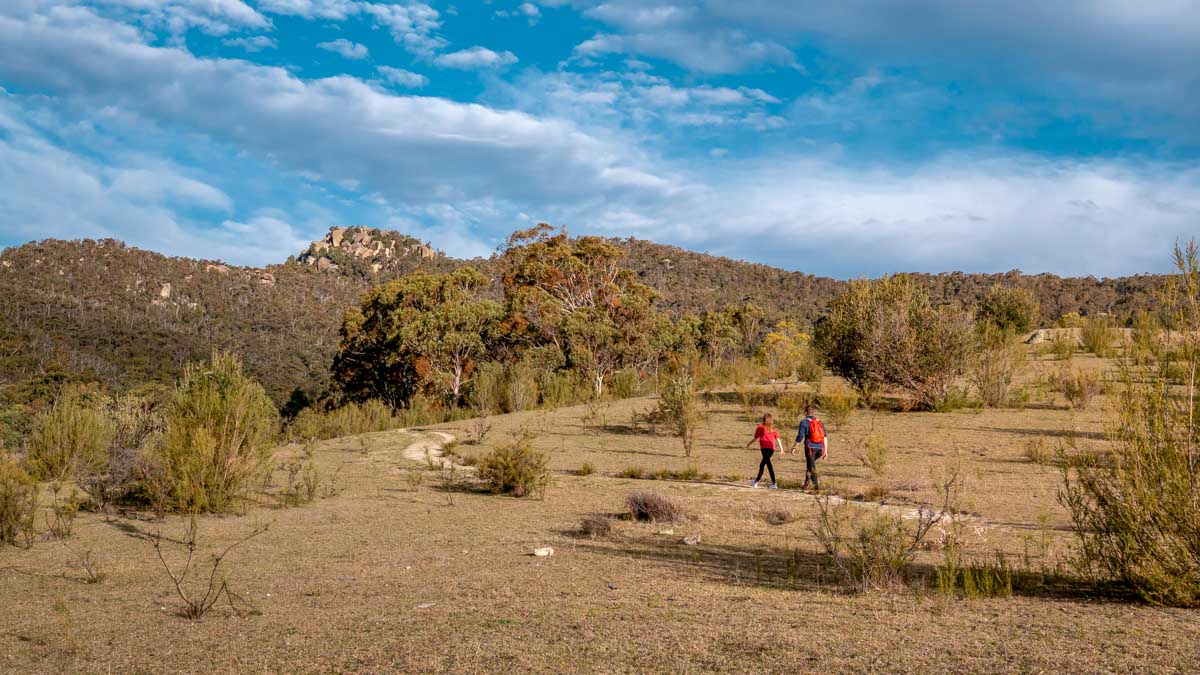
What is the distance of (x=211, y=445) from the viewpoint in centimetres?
1320

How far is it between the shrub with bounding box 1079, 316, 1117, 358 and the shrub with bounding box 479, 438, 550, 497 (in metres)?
32.4

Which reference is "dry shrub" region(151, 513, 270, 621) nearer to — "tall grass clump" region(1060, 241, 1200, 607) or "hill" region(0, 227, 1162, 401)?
"tall grass clump" region(1060, 241, 1200, 607)

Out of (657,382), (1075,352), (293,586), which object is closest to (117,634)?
(293,586)

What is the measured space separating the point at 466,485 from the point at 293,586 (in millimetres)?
8539

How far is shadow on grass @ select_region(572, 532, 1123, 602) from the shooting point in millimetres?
7297

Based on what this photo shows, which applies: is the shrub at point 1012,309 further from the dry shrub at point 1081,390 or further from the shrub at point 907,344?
the shrub at point 907,344

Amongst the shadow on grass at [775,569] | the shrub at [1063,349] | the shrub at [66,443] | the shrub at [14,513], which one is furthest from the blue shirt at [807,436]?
the shrub at [1063,349]

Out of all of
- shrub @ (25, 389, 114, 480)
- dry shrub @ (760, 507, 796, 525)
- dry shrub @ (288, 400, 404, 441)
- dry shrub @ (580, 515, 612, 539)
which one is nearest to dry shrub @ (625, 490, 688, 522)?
Answer: dry shrub @ (580, 515, 612, 539)

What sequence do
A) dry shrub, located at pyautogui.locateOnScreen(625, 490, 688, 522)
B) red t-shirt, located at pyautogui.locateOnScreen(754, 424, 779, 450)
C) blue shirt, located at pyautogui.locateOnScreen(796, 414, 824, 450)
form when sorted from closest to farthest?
1. dry shrub, located at pyautogui.locateOnScreen(625, 490, 688, 522)
2. blue shirt, located at pyautogui.locateOnScreen(796, 414, 824, 450)
3. red t-shirt, located at pyautogui.locateOnScreen(754, 424, 779, 450)

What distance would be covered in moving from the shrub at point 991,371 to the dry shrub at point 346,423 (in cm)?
2065

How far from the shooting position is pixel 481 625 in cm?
631

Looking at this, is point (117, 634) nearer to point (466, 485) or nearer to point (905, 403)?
point (466, 485)

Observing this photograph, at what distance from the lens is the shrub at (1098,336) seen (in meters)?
39.0

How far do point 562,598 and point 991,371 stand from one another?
78.6 ft
